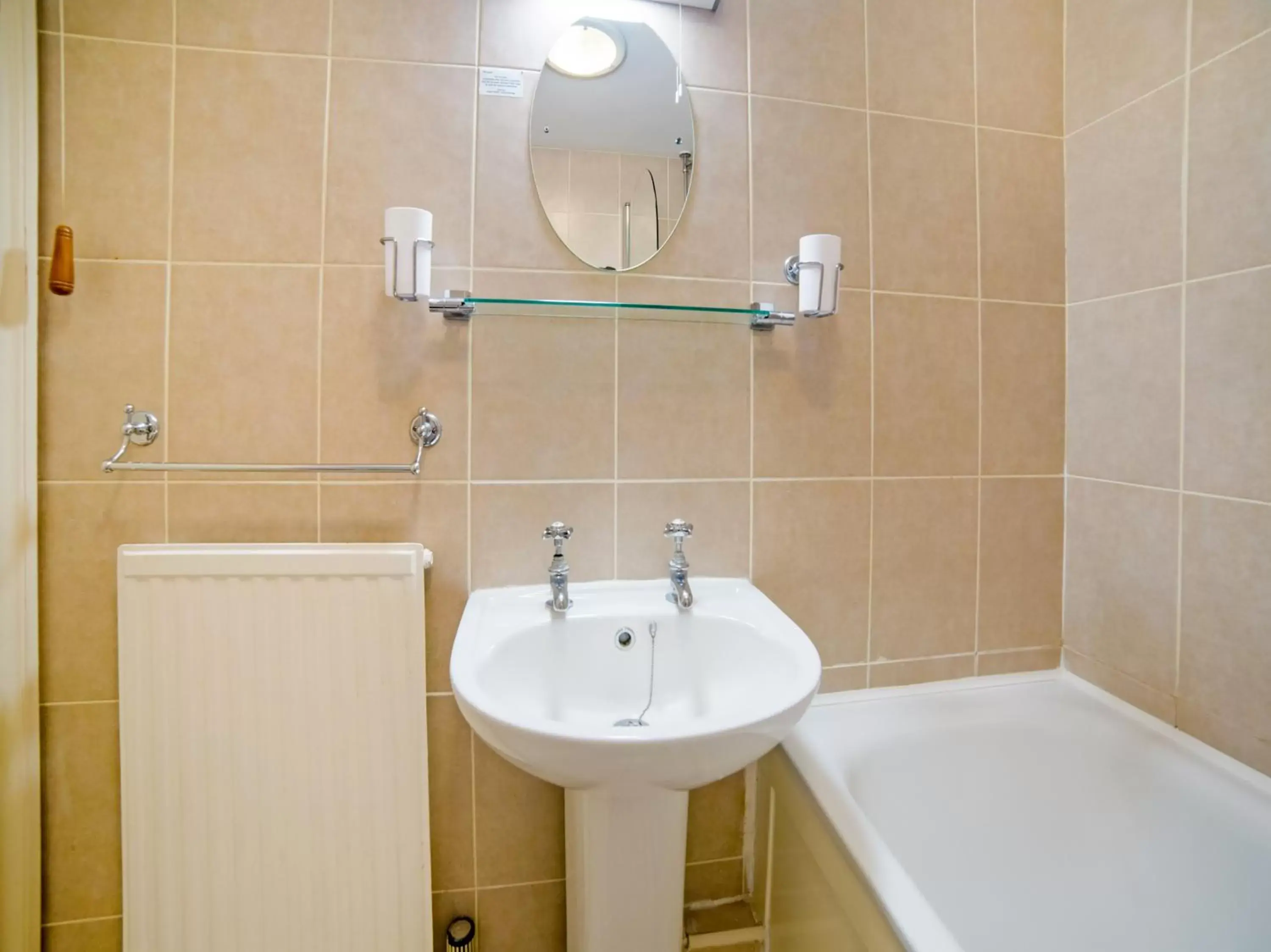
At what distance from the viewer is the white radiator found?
0.85 metres

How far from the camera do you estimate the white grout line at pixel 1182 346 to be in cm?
93

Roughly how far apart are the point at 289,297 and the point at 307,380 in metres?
0.15

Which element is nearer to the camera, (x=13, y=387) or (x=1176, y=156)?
(x=13, y=387)

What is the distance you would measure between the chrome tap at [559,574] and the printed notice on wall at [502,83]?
79 cm

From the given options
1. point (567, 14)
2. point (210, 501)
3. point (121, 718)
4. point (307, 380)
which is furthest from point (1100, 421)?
point (121, 718)

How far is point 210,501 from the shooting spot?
91cm

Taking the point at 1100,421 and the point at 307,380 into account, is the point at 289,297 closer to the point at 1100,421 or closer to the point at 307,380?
the point at 307,380

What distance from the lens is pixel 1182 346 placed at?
3.12ft

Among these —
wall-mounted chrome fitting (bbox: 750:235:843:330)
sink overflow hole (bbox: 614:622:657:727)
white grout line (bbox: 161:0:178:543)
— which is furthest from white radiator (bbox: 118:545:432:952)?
wall-mounted chrome fitting (bbox: 750:235:843:330)

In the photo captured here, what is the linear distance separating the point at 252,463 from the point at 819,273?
1.05 m

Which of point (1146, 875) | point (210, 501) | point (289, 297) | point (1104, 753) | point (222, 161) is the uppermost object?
point (222, 161)

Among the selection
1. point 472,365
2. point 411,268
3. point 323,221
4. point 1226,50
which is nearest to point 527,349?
point 472,365

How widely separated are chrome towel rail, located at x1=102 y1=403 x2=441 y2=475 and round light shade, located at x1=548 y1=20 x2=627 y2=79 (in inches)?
26.9

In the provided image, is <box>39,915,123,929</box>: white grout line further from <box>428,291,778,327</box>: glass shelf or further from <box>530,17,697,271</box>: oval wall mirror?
<box>530,17,697,271</box>: oval wall mirror
